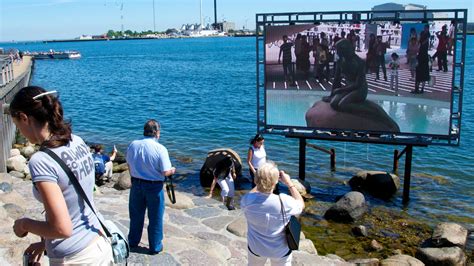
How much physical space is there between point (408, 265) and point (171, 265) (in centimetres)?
492

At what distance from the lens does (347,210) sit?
13.2m

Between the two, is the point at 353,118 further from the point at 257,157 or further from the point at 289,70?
the point at 257,157

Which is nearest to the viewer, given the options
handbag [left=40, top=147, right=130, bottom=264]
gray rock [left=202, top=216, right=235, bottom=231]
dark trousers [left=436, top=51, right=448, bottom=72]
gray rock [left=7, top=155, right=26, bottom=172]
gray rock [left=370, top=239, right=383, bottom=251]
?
handbag [left=40, top=147, right=130, bottom=264]

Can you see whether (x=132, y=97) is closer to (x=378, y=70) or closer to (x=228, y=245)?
(x=378, y=70)

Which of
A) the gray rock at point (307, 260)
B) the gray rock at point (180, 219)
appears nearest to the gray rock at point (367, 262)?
the gray rock at point (307, 260)

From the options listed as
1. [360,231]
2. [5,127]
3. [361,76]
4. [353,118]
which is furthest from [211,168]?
[5,127]

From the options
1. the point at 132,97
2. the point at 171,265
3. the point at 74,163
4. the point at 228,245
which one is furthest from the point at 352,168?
the point at 132,97

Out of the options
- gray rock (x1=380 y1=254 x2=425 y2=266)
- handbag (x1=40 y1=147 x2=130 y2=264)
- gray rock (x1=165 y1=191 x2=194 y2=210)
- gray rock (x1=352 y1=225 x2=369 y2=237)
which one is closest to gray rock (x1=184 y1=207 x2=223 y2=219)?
gray rock (x1=165 y1=191 x2=194 y2=210)

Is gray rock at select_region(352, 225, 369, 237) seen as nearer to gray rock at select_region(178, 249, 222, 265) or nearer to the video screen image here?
the video screen image

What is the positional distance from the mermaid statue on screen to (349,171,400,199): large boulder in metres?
1.74

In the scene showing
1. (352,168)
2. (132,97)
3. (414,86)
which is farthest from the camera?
(132,97)

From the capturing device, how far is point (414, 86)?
1429 cm

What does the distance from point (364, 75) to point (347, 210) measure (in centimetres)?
395

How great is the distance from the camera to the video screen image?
1404cm
